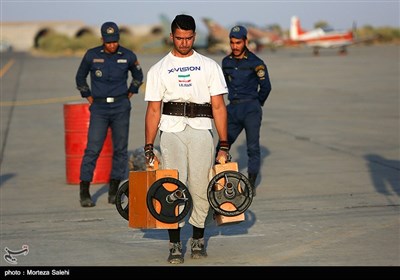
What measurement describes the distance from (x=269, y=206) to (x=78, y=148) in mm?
3277

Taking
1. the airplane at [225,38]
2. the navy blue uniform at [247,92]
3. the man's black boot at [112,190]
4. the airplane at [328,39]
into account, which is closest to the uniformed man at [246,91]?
the navy blue uniform at [247,92]

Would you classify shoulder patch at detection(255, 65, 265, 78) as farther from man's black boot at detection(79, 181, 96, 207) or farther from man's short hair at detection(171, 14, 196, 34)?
man's short hair at detection(171, 14, 196, 34)

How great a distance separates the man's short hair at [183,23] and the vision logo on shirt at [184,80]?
1.23 ft

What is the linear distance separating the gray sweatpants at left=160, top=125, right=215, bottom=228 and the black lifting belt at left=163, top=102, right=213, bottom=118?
12cm

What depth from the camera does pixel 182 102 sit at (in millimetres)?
8219

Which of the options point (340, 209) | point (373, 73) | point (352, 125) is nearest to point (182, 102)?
point (340, 209)

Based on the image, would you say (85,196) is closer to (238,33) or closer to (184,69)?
(238,33)

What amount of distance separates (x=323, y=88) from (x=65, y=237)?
22582 millimetres

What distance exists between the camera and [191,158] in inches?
324

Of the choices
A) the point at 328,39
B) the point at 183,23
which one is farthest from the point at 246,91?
the point at 328,39

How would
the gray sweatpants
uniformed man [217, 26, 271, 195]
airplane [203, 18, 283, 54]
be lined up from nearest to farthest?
the gray sweatpants < uniformed man [217, 26, 271, 195] < airplane [203, 18, 283, 54]

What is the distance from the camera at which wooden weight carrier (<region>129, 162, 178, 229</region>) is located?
26.5ft

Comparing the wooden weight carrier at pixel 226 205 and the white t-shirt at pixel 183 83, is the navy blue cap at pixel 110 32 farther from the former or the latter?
the wooden weight carrier at pixel 226 205

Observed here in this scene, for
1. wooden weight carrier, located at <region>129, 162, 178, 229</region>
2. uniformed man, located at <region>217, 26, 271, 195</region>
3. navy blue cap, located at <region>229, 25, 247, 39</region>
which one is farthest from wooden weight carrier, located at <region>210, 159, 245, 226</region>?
uniformed man, located at <region>217, 26, 271, 195</region>
